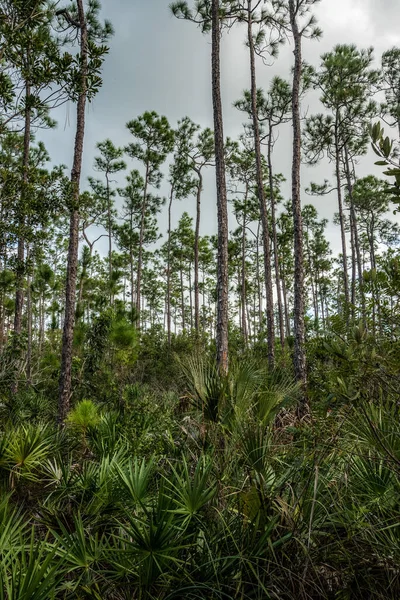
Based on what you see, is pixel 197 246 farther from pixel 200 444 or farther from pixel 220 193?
pixel 200 444

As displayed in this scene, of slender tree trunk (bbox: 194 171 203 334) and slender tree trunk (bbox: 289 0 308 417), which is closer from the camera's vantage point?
slender tree trunk (bbox: 289 0 308 417)

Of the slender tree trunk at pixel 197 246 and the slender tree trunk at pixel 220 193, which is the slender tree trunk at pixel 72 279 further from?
the slender tree trunk at pixel 197 246

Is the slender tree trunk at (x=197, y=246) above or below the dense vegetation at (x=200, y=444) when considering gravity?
above

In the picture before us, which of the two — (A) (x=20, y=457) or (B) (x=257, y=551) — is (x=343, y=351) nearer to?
(B) (x=257, y=551)

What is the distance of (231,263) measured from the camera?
28578 millimetres

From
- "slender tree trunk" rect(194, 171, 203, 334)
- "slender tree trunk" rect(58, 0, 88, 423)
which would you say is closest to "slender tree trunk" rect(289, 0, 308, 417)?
"slender tree trunk" rect(58, 0, 88, 423)

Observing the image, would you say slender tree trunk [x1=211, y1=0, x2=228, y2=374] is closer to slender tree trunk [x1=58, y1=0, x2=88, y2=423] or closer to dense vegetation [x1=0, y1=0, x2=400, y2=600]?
dense vegetation [x1=0, y1=0, x2=400, y2=600]

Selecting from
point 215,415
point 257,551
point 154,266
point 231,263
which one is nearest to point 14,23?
point 215,415

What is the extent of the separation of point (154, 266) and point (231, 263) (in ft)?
32.5

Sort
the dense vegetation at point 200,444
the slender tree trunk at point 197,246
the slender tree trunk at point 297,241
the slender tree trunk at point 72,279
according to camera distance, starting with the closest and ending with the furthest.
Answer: the dense vegetation at point 200,444 < the slender tree trunk at point 72,279 < the slender tree trunk at point 297,241 < the slender tree trunk at point 197,246

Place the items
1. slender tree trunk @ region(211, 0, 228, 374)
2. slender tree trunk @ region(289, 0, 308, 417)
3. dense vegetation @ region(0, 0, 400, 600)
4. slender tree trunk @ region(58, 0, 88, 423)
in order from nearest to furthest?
A: 1. dense vegetation @ region(0, 0, 400, 600)
2. slender tree trunk @ region(58, 0, 88, 423)
3. slender tree trunk @ region(211, 0, 228, 374)
4. slender tree trunk @ region(289, 0, 308, 417)

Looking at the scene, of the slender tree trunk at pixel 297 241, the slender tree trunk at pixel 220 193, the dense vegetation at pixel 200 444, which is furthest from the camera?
the slender tree trunk at pixel 297 241

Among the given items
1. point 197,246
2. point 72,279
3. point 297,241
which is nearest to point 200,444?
point 72,279

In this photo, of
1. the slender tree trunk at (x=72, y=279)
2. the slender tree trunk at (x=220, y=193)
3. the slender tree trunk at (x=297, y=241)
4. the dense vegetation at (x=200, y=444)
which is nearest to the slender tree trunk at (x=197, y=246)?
the dense vegetation at (x=200, y=444)
